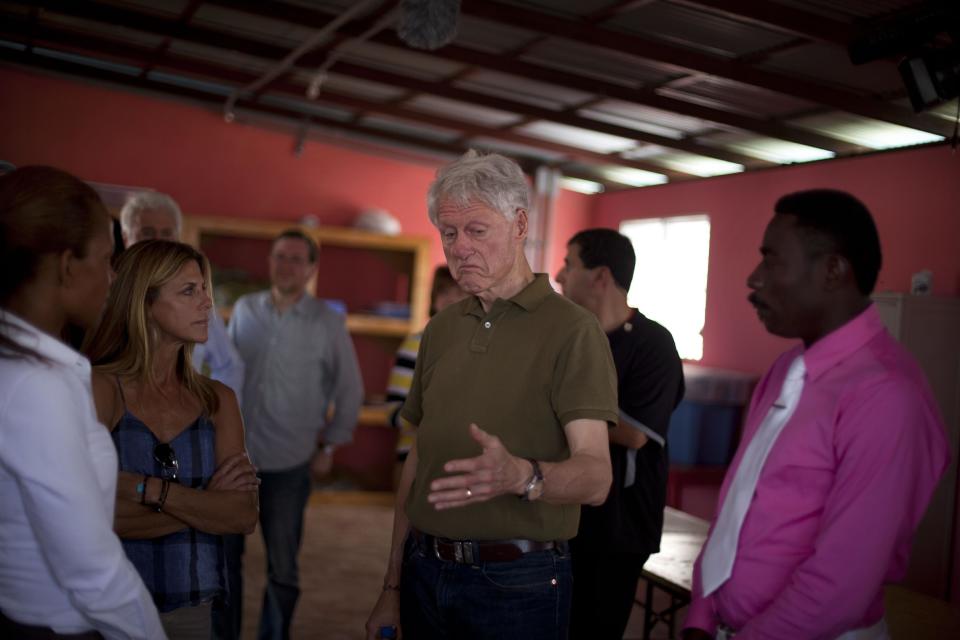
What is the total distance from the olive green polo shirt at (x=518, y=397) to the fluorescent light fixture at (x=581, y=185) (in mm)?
7738

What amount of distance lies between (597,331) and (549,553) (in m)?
0.46

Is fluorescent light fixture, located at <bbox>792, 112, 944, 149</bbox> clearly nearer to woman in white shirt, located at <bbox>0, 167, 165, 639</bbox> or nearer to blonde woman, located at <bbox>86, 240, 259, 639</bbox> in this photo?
blonde woman, located at <bbox>86, 240, 259, 639</bbox>

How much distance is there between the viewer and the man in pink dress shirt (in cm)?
152

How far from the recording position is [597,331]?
1906 mm

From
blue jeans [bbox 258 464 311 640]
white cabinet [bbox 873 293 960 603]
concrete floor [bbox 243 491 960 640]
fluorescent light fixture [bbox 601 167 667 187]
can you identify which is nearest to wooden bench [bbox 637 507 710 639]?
concrete floor [bbox 243 491 960 640]

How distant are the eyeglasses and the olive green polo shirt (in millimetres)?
530

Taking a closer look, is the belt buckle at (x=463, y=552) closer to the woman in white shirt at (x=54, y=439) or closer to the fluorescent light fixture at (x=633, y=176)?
the woman in white shirt at (x=54, y=439)

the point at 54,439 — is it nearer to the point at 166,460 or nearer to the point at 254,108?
the point at 166,460

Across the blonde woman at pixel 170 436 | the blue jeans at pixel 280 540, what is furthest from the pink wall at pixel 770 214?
the blonde woman at pixel 170 436

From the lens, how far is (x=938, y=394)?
5.62 m

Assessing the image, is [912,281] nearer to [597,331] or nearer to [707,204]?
[707,204]

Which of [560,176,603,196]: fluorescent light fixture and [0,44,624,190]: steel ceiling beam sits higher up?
[0,44,624,190]: steel ceiling beam

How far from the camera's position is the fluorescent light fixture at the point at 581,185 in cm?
962

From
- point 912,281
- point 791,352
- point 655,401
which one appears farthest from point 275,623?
point 912,281
